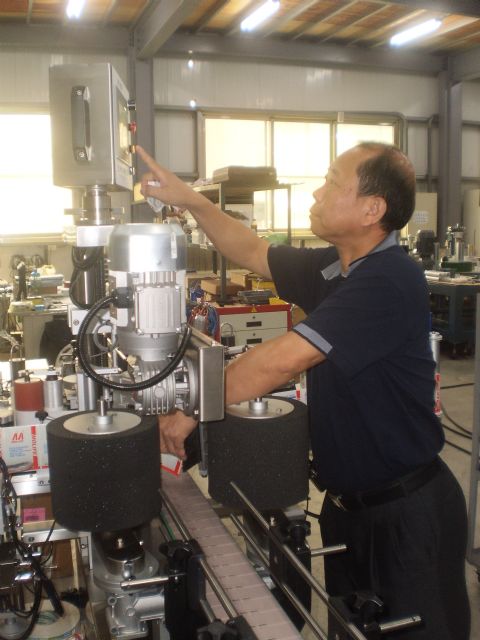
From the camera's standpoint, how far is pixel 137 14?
5.92 metres

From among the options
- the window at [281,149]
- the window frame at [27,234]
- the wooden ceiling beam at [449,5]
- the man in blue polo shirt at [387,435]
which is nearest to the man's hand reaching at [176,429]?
the man in blue polo shirt at [387,435]

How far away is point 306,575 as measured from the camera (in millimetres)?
895

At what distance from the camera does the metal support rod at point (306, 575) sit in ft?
2.42

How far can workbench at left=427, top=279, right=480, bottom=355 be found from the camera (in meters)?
5.35

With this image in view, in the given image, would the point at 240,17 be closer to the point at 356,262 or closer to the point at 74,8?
the point at 74,8

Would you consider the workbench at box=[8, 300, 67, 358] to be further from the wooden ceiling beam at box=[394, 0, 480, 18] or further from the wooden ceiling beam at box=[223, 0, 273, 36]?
the wooden ceiling beam at box=[394, 0, 480, 18]

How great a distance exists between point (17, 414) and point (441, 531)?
977 mm

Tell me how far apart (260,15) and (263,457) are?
19.2ft

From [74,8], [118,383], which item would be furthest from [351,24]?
[118,383]

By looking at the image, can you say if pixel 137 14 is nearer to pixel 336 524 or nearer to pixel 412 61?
pixel 412 61

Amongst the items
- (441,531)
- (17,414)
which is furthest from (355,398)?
(17,414)

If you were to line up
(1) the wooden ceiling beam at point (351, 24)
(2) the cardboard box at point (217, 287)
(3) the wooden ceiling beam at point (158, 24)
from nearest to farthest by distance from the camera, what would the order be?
1. (2) the cardboard box at point (217, 287)
2. (3) the wooden ceiling beam at point (158, 24)
3. (1) the wooden ceiling beam at point (351, 24)

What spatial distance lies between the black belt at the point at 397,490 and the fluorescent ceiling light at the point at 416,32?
6116 millimetres

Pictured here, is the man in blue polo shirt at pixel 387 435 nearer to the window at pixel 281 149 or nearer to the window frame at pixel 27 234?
the window frame at pixel 27 234
